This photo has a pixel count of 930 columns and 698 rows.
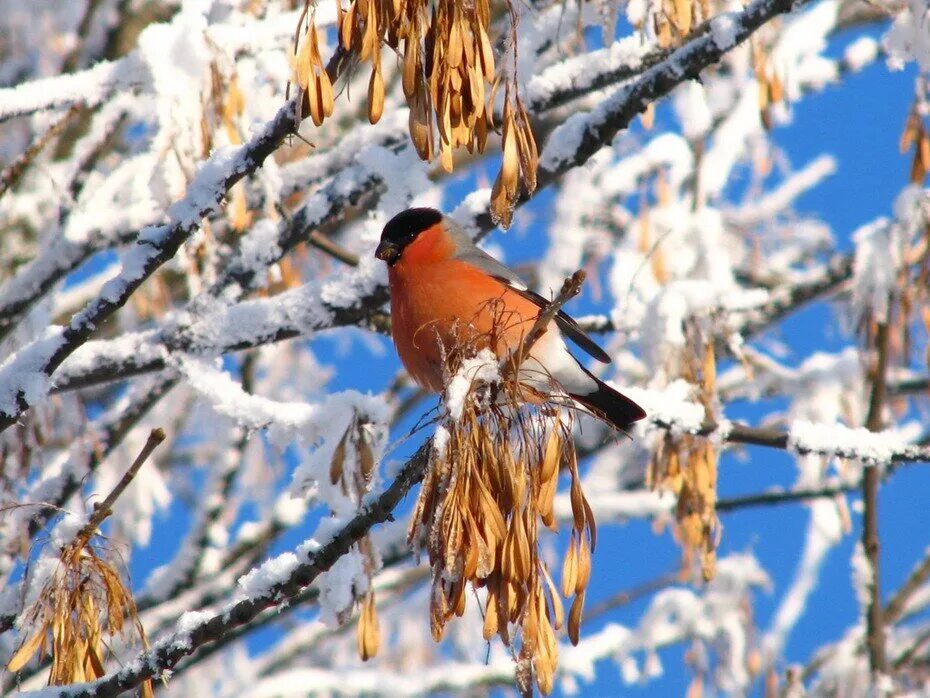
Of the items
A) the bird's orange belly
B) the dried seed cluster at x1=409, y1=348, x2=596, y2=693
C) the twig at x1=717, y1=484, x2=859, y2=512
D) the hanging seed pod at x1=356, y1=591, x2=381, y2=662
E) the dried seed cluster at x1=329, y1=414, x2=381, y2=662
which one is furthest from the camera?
the twig at x1=717, y1=484, x2=859, y2=512

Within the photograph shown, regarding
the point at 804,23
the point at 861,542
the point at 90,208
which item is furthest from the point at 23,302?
the point at 804,23

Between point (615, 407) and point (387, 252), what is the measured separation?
83 centimetres

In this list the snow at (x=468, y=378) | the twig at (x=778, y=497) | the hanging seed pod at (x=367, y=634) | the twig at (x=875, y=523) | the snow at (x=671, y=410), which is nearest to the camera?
the snow at (x=468, y=378)

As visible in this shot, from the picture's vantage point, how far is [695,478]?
9.45ft

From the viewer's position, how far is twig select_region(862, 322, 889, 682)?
123 inches

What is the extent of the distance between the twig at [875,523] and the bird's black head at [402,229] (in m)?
1.33

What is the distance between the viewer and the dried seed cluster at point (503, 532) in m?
1.71

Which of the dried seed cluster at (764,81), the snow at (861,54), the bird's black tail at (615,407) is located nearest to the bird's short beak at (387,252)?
the bird's black tail at (615,407)

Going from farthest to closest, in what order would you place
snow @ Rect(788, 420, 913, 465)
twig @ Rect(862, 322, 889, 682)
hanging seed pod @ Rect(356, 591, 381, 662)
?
twig @ Rect(862, 322, 889, 682), snow @ Rect(788, 420, 913, 465), hanging seed pod @ Rect(356, 591, 381, 662)

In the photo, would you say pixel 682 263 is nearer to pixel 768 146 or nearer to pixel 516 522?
pixel 768 146

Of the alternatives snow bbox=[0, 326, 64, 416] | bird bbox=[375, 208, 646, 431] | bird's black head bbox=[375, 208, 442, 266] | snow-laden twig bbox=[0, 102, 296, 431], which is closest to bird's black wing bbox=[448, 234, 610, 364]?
bird bbox=[375, 208, 646, 431]

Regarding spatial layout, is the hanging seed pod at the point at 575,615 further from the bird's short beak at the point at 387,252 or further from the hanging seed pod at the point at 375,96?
the bird's short beak at the point at 387,252

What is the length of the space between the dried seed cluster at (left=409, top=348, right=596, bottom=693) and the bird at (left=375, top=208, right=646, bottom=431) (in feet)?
3.00

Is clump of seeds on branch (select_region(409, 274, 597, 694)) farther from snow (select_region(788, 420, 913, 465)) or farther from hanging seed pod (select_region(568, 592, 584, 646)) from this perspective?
snow (select_region(788, 420, 913, 465))
